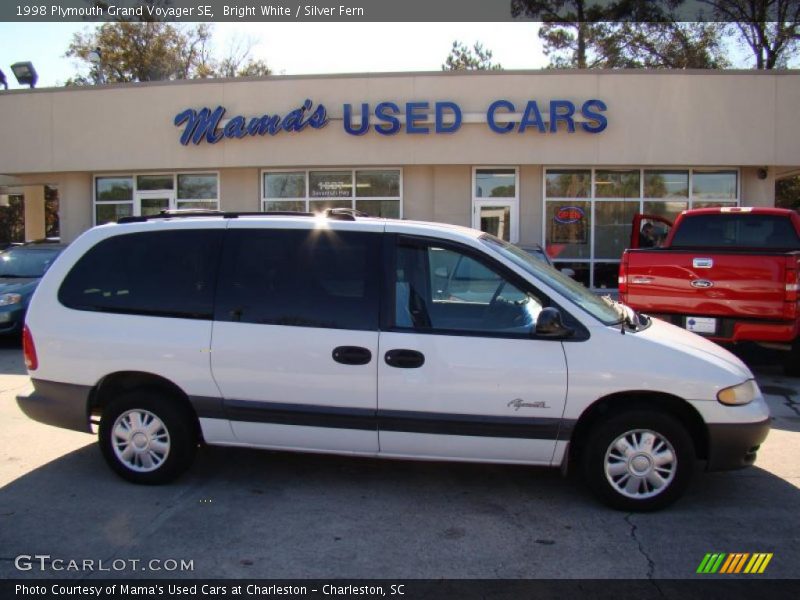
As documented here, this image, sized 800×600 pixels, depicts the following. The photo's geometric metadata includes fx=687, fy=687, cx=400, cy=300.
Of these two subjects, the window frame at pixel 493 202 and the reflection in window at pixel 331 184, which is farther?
the reflection in window at pixel 331 184

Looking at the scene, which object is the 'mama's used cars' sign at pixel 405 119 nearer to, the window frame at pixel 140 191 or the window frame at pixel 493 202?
the window frame at pixel 493 202

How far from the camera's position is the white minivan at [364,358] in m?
4.17

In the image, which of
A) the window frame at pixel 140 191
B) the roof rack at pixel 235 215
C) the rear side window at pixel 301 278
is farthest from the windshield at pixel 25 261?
the rear side window at pixel 301 278

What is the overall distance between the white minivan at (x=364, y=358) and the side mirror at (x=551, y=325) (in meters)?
0.01

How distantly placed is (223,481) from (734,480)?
3.62 metres

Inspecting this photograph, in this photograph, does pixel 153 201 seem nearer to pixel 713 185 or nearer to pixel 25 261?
pixel 25 261

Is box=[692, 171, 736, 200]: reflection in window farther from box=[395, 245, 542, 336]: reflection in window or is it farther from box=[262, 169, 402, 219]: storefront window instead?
box=[395, 245, 542, 336]: reflection in window

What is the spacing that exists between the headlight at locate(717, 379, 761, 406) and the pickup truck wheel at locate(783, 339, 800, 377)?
16.5ft

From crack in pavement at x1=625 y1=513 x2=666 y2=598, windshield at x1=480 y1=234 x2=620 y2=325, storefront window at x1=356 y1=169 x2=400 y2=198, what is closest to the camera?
crack in pavement at x1=625 y1=513 x2=666 y2=598

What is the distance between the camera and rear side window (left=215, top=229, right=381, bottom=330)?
14.4ft

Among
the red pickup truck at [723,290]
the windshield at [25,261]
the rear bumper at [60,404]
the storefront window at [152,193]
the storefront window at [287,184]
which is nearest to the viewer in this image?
the rear bumper at [60,404]

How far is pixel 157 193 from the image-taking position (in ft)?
58.0

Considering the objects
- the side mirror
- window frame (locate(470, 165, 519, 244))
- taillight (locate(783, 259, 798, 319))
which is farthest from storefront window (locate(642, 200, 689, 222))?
the side mirror

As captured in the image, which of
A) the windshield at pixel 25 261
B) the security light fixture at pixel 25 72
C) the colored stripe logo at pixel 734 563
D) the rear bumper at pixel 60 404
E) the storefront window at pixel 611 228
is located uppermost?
the security light fixture at pixel 25 72
